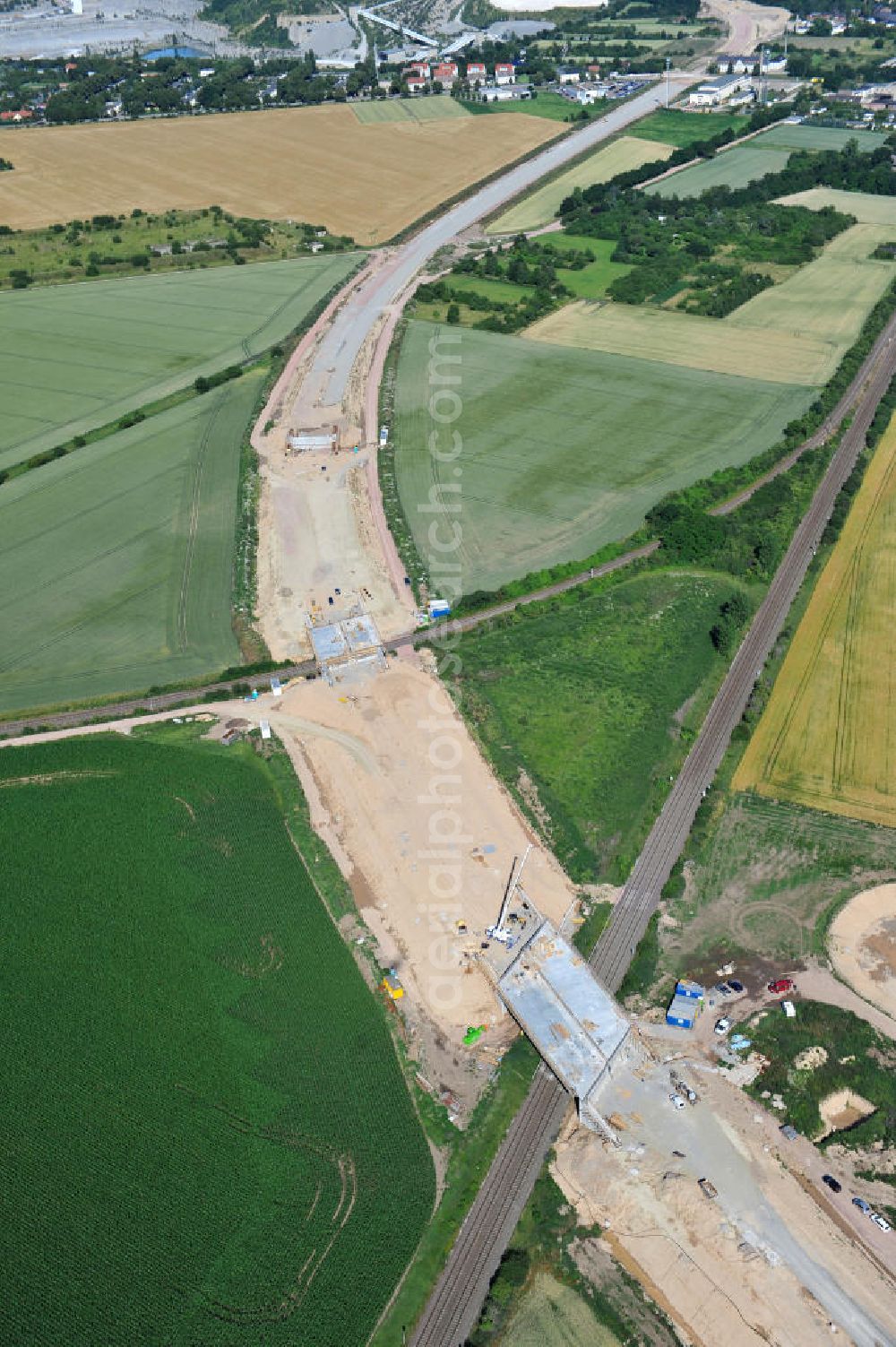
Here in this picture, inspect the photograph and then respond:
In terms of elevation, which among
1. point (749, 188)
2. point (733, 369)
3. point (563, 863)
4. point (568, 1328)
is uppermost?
point (749, 188)

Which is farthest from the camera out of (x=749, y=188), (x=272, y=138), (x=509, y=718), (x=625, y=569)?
(x=272, y=138)

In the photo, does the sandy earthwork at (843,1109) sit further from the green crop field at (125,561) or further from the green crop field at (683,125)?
the green crop field at (683,125)

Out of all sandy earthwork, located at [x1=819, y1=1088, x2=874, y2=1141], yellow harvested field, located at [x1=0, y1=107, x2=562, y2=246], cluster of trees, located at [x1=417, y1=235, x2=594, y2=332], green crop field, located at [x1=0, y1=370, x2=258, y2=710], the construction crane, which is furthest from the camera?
yellow harvested field, located at [x1=0, y1=107, x2=562, y2=246]

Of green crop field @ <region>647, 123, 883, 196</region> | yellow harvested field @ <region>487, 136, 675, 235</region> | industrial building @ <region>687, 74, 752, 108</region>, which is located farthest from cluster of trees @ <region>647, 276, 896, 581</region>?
industrial building @ <region>687, 74, 752, 108</region>

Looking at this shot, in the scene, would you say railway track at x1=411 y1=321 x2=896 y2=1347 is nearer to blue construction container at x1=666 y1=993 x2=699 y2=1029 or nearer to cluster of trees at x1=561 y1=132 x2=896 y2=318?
blue construction container at x1=666 y1=993 x2=699 y2=1029

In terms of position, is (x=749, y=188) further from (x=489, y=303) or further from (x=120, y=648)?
(x=120, y=648)

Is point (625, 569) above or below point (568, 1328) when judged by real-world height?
above

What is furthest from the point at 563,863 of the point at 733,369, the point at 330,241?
the point at 330,241
